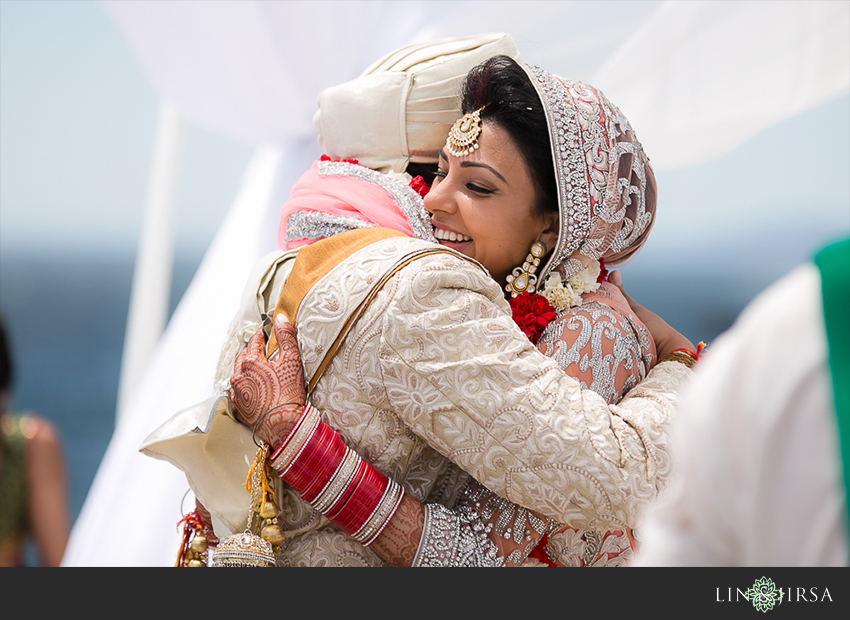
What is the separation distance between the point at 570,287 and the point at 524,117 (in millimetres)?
338

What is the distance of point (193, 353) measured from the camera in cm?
247

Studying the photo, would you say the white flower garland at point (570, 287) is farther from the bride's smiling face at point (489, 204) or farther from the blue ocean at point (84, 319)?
the blue ocean at point (84, 319)

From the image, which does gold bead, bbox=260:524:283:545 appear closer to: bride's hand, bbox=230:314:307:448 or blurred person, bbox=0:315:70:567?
bride's hand, bbox=230:314:307:448

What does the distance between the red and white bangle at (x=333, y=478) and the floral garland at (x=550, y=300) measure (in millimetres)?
439

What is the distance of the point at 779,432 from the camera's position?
20.2 inches

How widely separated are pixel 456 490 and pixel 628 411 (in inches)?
12.7

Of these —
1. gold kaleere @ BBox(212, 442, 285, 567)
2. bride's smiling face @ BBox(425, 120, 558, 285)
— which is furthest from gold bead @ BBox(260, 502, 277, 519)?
bride's smiling face @ BBox(425, 120, 558, 285)

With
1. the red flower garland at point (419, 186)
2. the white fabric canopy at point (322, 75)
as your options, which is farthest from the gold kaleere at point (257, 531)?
the white fabric canopy at point (322, 75)

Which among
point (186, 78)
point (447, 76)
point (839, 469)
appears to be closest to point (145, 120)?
point (186, 78)

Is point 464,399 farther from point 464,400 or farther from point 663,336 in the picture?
point 663,336

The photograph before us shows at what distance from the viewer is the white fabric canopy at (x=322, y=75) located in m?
2.07
